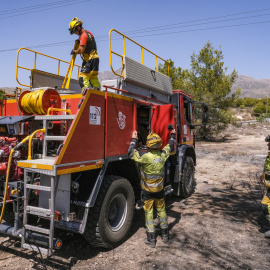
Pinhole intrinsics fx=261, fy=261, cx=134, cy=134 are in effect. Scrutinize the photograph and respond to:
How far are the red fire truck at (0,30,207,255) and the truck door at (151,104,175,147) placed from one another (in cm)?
55

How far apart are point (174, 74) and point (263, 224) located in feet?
68.7

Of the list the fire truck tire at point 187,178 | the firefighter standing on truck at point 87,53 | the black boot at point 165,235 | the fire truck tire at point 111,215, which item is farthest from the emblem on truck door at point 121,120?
the fire truck tire at point 187,178

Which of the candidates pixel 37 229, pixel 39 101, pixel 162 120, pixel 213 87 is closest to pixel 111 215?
pixel 37 229

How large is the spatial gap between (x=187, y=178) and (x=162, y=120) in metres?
2.25

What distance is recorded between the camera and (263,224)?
17.0ft

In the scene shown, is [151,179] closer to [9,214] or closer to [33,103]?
[33,103]

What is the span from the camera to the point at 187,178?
7.15m

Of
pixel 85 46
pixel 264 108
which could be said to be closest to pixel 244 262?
pixel 85 46

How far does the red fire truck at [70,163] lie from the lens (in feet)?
11.2

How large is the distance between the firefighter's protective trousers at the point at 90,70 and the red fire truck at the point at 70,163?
0.31 m

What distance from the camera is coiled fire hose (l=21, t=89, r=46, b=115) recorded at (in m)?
3.99

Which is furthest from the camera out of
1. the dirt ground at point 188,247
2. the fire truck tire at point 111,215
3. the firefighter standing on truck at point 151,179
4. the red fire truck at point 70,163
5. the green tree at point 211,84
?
the green tree at point 211,84

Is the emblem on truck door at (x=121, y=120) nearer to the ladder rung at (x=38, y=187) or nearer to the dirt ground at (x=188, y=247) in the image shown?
the ladder rung at (x=38, y=187)

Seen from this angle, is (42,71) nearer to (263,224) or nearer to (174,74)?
(263,224)
